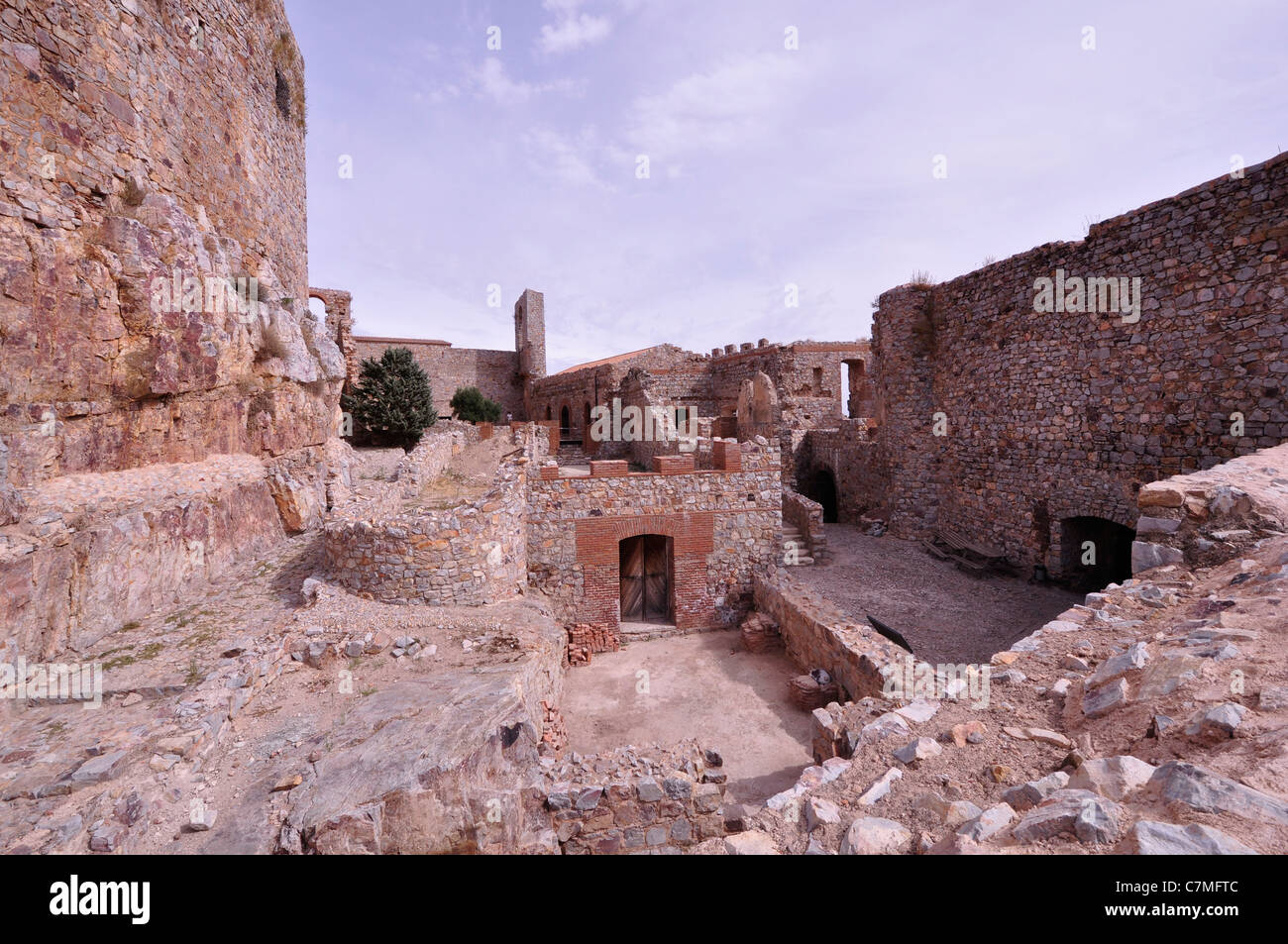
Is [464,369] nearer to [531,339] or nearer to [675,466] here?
[531,339]

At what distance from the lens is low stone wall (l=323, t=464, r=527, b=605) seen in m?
7.43

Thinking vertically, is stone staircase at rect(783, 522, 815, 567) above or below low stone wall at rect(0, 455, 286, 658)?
below

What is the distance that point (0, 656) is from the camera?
4160 millimetres

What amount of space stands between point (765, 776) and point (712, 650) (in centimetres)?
339

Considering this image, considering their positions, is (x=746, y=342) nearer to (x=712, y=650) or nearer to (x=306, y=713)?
(x=712, y=650)

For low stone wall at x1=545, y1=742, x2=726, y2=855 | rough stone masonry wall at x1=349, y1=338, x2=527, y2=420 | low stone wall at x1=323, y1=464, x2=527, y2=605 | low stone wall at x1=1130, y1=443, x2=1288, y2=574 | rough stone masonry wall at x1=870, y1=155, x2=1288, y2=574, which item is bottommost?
low stone wall at x1=545, y1=742, x2=726, y2=855

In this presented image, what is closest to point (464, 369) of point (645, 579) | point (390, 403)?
point (390, 403)

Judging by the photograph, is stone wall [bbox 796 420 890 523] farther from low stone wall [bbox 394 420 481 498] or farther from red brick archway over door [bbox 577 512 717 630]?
low stone wall [bbox 394 420 481 498]

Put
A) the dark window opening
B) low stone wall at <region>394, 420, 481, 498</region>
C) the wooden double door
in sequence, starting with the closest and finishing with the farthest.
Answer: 1. the dark window opening
2. the wooden double door
3. low stone wall at <region>394, 420, 481, 498</region>

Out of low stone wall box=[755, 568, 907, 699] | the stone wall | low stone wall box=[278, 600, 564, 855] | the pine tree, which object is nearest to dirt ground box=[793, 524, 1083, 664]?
low stone wall box=[755, 568, 907, 699]

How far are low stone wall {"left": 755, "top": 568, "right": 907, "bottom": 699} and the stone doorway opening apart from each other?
476 cm

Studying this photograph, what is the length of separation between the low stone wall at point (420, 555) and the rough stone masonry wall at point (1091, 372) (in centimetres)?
1004

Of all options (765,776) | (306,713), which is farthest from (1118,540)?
(306,713)
